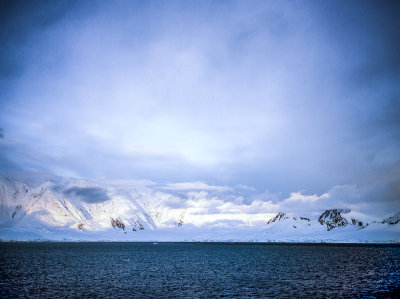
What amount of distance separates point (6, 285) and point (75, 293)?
57.2 ft

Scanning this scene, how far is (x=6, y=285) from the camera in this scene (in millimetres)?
60969

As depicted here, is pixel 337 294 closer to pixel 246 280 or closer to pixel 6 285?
pixel 246 280

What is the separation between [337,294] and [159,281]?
124 ft

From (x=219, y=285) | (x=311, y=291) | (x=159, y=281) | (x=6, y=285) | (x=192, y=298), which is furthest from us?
(x=159, y=281)

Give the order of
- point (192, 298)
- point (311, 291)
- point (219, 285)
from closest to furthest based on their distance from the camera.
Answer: point (192, 298), point (311, 291), point (219, 285)

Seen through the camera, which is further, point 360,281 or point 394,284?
point 360,281

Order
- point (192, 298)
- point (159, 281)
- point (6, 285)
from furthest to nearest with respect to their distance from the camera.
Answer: point (159, 281) → point (6, 285) → point (192, 298)

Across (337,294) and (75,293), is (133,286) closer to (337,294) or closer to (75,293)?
(75,293)

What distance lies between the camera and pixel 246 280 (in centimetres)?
7238

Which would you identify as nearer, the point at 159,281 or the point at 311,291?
the point at 311,291

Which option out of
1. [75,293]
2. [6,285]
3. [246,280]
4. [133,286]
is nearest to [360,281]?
[246,280]

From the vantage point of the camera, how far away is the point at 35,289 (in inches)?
2272

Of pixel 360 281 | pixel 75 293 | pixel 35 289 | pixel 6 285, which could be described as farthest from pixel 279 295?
pixel 6 285

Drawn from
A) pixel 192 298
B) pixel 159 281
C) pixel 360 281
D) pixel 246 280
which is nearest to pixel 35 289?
pixel 159 281
